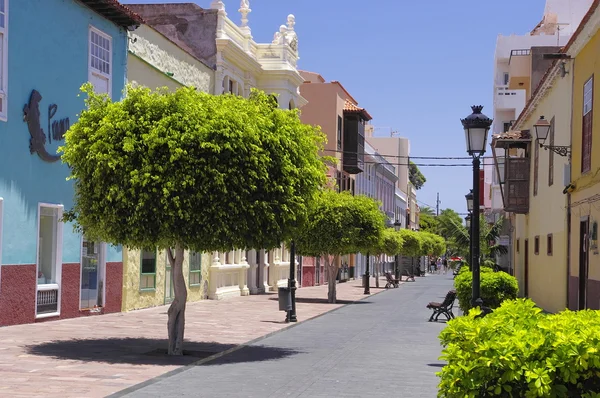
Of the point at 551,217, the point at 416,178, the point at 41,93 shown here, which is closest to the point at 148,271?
the point at 41,93

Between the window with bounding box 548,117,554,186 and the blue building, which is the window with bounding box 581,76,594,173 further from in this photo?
the blue building

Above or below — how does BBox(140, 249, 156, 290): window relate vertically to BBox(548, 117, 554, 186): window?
below

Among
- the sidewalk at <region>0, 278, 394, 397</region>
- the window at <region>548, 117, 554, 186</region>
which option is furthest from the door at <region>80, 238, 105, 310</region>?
the window at <region>548, 117, 554, 186</region>

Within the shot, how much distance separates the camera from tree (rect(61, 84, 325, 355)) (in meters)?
13.9

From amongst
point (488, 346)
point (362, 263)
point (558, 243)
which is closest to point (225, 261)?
point (558, 243)

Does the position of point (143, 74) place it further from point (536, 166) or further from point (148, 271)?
point (536, 166)

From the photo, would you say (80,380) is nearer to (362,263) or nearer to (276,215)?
(276,215)

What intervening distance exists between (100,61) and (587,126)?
449 inches

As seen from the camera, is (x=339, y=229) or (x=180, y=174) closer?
(x=180, y=174)

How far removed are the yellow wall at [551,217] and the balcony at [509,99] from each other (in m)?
21.8

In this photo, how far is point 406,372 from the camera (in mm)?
13281

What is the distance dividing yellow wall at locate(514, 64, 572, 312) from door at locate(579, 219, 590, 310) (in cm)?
193

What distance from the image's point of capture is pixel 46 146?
1938 cm

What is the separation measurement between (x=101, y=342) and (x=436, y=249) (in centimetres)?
7225
